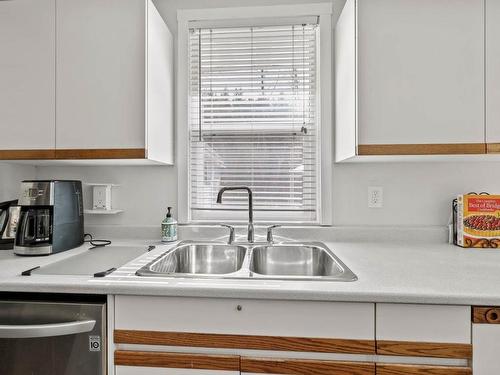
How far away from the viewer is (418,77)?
1.23 metres

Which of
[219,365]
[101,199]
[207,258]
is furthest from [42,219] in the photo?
[219,365]

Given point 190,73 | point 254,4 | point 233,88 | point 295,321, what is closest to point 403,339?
point 295,321

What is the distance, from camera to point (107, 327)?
1.00 meters

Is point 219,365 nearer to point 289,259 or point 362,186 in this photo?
point 289,259

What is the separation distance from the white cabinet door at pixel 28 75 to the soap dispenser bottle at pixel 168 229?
2.16 feet

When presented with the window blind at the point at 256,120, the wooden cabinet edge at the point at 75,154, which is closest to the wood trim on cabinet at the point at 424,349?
the window blind at the point at 256,120

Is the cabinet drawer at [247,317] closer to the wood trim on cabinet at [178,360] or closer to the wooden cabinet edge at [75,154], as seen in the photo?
the wood trim on cabinet at [178,360]

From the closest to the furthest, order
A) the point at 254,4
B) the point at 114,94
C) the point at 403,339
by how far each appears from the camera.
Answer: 1. the point at 403,339
2. the point at 114,94
3. the point at 254,4

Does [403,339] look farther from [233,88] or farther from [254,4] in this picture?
[254,4]

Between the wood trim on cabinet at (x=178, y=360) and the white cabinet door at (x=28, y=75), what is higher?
the white cabinet door at (x=28, y=75)

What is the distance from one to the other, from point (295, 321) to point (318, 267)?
55 cm

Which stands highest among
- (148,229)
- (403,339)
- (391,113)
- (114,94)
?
(114,94)

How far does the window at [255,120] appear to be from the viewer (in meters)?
1.70

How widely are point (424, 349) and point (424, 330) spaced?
0.20ft
